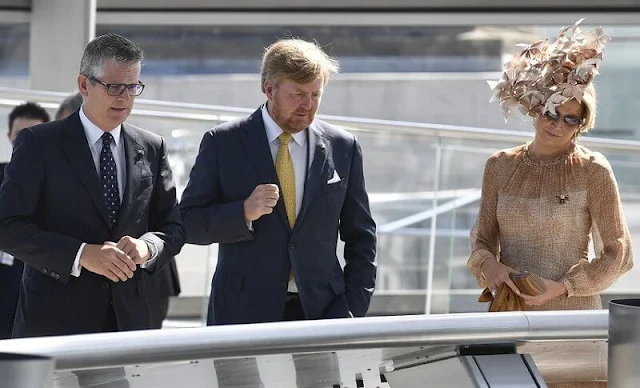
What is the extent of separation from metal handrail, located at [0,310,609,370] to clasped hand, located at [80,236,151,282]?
128 cm

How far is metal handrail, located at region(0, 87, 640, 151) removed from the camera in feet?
24.5

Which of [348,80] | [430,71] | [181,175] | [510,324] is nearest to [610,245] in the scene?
[510,324]

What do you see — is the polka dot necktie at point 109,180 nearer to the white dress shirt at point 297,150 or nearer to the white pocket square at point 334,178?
the white dress shirt at point 297,150

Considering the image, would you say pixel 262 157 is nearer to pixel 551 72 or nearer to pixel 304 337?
pixel 551 72

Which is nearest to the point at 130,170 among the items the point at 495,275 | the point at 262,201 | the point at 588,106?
the point at 262,201

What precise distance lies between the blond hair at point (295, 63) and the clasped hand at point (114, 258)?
33.3 inches

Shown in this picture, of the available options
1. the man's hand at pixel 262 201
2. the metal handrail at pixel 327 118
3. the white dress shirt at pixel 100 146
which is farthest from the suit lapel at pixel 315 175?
the metal handrail at pixel 327 118

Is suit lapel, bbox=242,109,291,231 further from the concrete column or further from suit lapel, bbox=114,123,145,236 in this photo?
the concrete column

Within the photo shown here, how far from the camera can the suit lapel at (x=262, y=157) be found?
430 cm

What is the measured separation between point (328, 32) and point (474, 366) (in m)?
12.5

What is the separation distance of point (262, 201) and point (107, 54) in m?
0.71

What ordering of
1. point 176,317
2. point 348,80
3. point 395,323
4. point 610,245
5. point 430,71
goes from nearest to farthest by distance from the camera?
1. point 395,323
2. point 610,245
3. point 176,317
4. point 348,80
5. point 430,71

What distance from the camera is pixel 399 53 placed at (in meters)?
15.1

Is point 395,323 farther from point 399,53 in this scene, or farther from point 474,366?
point 399,53
